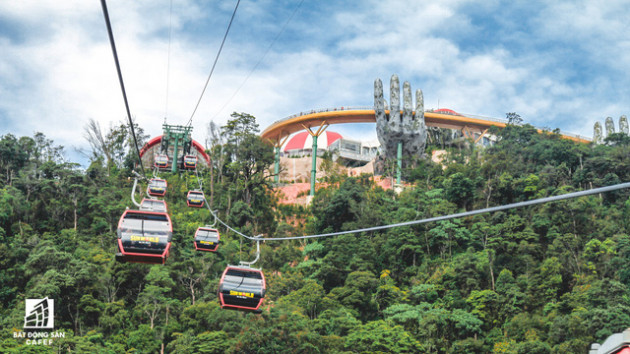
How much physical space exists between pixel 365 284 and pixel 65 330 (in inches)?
614

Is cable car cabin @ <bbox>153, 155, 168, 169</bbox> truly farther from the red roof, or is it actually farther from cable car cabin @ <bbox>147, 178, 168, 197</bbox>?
the red roof

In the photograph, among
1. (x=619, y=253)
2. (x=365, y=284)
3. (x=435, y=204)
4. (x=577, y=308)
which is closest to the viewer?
(x=577, y=308)

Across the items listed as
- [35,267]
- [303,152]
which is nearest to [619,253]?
[35,267]

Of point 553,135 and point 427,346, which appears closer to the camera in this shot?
point 427,346

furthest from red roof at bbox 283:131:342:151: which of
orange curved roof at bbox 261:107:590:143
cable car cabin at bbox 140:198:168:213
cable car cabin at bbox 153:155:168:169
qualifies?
cable car cabin at bbox 140:198:168:213

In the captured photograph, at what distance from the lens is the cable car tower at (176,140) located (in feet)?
175

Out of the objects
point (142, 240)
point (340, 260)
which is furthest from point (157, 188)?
point (142, 240)

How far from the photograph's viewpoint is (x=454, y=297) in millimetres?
32625

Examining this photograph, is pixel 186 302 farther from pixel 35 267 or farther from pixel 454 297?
pixel 454 297

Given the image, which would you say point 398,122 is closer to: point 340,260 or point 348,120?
point 348,120

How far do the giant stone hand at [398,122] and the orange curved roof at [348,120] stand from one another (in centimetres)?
91

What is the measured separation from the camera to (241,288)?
18.0 meters

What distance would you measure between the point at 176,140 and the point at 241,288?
37.9 m

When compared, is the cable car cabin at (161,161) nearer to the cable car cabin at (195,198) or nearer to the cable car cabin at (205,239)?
the cable car cabin at (195,198)
